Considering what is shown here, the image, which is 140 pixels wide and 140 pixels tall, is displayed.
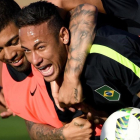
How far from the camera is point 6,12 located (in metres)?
3.79

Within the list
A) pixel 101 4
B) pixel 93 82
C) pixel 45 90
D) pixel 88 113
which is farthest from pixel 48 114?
pixel 101 4

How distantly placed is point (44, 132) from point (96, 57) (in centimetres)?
119

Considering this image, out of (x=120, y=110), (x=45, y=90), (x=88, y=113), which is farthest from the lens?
(x=45, y=90)

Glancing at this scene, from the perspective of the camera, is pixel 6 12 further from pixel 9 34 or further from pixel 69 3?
pixel 69 3

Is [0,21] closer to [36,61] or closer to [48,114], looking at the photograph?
[36,61]

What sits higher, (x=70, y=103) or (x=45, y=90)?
(x=70, y=103)

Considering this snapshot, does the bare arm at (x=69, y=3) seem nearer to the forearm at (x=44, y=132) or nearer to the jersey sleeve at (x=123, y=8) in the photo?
the jersey sleeve at (x=123, y=8)

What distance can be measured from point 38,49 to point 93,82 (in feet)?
1.73

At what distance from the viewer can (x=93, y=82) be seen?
3.34 metres

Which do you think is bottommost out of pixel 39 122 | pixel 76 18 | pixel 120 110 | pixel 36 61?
pixel 39 122

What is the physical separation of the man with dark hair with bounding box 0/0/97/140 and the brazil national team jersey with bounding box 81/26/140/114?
18 cm

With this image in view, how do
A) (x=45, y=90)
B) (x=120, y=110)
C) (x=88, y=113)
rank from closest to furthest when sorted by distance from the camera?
(x=120, y=110) < (x=88, y=113) < (x=45, y=90)

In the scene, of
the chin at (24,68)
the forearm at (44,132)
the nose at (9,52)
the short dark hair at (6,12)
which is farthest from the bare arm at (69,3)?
the forearm at (44,132)

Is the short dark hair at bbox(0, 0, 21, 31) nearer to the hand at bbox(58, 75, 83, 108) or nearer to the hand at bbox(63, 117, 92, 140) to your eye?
the hand at bbox(58, 75, 83, 108)
